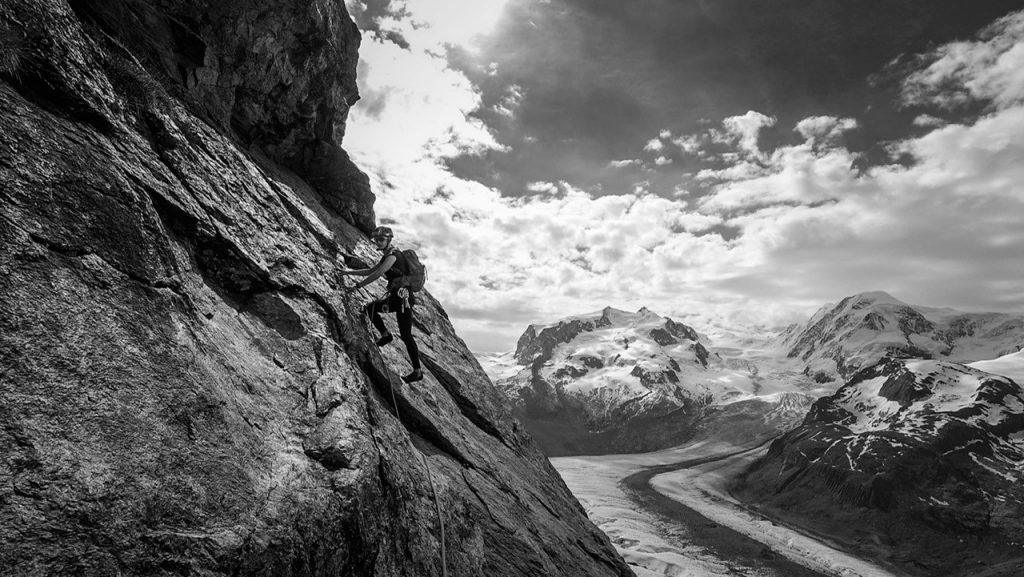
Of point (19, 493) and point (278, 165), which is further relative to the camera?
point (278, 165)

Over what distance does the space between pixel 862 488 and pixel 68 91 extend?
212 meters

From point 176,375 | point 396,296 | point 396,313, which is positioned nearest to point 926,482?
point 396,313

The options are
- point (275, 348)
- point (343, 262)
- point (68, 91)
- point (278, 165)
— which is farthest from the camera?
point (278, 165)

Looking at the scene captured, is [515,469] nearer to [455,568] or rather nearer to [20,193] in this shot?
[455,568]

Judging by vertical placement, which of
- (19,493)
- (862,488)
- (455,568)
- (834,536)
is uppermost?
(19,493)

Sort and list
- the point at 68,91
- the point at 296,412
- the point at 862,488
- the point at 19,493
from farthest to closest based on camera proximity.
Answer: the point at 862,488 → the point at 296,412 → the point at 68,91 → the point at 19,493

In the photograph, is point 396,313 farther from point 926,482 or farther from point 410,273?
point 926,482

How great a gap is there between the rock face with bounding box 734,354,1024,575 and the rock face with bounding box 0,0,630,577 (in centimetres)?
Result: 17301

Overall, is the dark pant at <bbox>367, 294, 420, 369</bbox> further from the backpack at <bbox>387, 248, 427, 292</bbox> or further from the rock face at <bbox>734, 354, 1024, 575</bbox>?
the rock face at <bbox>734, 354, 1024, 575</bbox>

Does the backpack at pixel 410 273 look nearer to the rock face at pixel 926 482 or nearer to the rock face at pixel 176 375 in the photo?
the rock face at pixel 176 375

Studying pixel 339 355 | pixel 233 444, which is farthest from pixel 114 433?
pixel 339 355

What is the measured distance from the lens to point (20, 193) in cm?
561

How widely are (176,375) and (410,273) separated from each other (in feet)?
26.0

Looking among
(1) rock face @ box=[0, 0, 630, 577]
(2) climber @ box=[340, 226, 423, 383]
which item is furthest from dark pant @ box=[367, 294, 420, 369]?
(1) rock face @ box=[0, 0, 630, 577]
